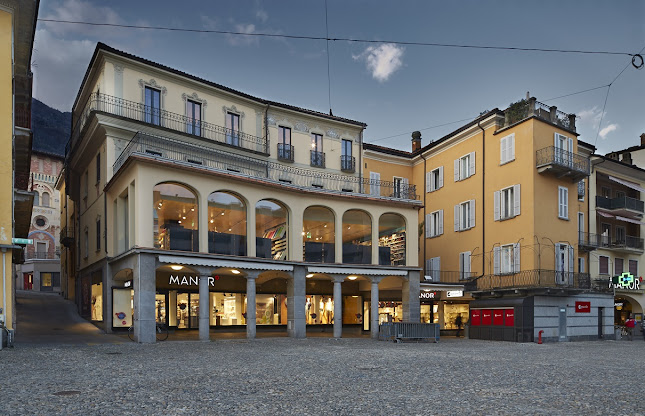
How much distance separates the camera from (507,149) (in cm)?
3123

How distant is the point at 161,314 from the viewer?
94.6ft

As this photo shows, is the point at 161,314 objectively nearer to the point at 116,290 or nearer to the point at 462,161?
the point at 116,290

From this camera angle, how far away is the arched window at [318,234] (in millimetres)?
27297

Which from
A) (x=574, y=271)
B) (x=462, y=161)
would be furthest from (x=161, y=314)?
(x=574, y=271)

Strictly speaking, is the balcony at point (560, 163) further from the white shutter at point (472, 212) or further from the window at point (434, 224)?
the window at point (434, 224)

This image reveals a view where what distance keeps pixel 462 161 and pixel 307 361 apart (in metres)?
22.7

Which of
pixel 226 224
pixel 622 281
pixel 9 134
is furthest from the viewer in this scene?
pixel 622 281

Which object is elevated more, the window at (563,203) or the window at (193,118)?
the window at (193,118)

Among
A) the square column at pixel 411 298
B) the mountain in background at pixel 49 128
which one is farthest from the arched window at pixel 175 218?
the mountain in background at pixel 49 128

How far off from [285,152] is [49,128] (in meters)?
94.7

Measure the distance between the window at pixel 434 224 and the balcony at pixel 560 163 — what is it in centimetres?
817

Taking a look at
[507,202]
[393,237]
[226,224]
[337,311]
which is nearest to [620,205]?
[507,202]

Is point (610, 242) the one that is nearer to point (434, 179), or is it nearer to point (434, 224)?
point (434, 224)

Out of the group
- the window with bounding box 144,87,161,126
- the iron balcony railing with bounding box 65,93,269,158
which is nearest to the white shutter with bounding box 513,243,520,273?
the iron balcony railing with bounding box 65,93,269,158
